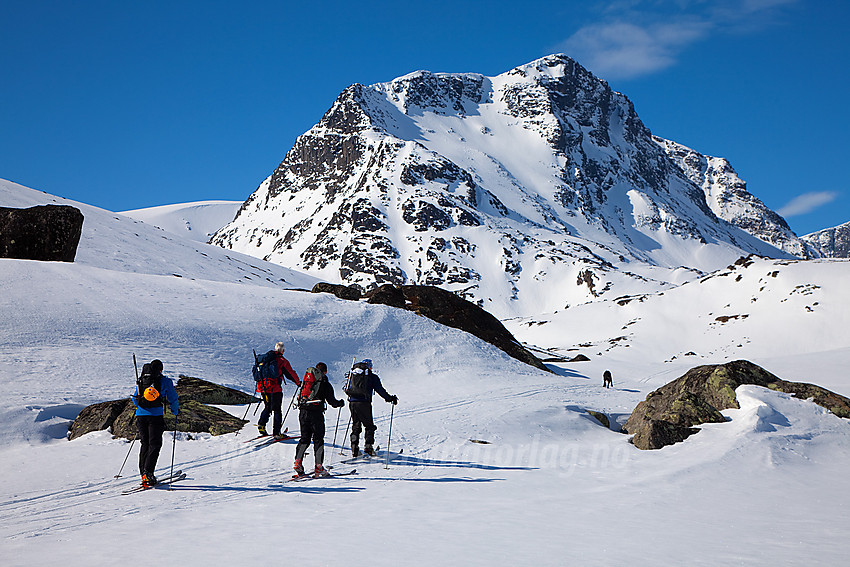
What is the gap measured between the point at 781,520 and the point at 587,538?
3.32 metres

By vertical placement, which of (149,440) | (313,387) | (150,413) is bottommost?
(149,440)

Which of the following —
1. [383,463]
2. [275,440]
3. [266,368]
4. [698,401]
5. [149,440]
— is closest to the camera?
[149,440]

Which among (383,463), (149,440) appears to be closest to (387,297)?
(383,463)

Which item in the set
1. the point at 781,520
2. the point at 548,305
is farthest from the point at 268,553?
the point at 548,305

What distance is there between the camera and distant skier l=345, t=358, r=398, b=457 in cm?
1165

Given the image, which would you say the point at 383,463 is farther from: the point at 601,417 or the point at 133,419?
the point at 601,417

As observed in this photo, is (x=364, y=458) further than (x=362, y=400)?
Yes

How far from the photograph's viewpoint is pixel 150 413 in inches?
367

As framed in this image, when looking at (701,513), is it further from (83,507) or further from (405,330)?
(405,330)

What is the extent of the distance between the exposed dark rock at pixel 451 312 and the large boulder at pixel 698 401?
1491 centimetres

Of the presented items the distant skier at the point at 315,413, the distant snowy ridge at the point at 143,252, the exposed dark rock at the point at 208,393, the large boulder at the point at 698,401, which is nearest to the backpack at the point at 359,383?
the distant skier at the point at 315,413

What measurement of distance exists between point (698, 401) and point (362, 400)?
29.9 ft

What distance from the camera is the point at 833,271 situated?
2240 inches

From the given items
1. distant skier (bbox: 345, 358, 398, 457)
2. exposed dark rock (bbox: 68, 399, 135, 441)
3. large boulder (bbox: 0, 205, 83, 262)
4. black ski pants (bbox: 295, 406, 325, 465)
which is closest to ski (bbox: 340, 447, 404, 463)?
distant skier (bbox: 345, 358, 398, 457)
